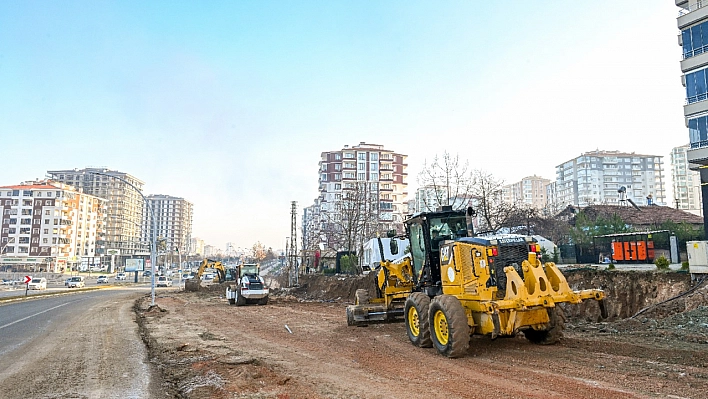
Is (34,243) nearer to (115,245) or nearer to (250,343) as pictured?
(115,245)

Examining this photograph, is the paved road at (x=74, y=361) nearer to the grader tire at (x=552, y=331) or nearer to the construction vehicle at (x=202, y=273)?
the grader tire at (x=552, y=331)

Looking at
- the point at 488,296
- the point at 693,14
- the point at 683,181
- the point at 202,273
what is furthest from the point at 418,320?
the point at 683,181

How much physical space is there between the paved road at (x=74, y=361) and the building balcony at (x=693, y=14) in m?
39.5

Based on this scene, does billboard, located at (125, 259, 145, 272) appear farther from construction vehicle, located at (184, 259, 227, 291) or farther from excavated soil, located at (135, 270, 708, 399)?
excavated soil, located at (135, 270, 708, 399)

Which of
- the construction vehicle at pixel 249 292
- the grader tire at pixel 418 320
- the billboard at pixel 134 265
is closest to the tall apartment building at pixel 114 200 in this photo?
the billboard at pixel 134 265

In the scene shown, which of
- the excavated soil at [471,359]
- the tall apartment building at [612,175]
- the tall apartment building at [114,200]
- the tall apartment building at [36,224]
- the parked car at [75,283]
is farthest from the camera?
the tall apartment building at [114,200]

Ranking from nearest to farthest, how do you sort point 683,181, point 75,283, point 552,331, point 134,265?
point 552,331 < point 75,283 < point 134,265 < point 683,181

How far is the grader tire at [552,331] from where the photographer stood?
9211 mm

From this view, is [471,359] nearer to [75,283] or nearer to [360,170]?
[75,283]

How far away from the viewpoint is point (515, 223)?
99.6 feet

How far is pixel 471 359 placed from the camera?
28.3 ft

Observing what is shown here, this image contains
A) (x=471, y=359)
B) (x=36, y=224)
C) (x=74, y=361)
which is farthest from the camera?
(x=36, y=224)

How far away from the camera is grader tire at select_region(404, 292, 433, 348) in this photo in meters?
9.88

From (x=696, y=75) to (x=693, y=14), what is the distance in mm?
4299
